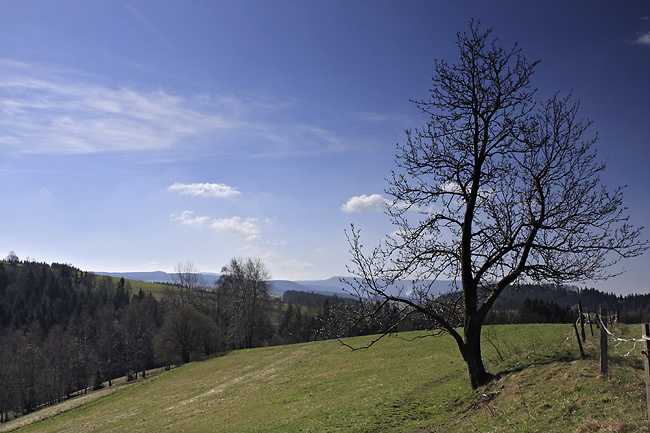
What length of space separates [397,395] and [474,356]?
5435 mm

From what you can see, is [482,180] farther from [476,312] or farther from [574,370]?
[574,370]

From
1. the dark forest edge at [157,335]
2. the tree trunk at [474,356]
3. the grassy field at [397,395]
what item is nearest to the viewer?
the grassy field at [397,395]

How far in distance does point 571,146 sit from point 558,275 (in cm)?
453

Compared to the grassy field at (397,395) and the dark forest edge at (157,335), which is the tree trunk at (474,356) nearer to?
the grassy field at (397,395)

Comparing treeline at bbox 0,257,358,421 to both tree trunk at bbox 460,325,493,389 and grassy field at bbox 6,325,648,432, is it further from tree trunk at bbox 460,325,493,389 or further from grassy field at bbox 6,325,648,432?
tree trunk at bbox 460,325,493,389

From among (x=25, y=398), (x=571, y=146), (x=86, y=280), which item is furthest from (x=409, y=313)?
(x=86, y=280)

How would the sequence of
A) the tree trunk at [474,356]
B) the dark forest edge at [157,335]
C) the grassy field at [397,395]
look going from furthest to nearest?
the dark forest edge at [157,335] < the tree trunk at [474,356] < the grassy field at [397,395]

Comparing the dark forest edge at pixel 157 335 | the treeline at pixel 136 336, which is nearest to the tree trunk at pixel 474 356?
the dark forest edge at pixel 157 335

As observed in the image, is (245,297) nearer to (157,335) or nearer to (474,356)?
(157,335)

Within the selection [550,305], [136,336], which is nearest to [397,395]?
[550,305]

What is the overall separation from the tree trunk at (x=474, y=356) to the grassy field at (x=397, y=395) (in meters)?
0.66

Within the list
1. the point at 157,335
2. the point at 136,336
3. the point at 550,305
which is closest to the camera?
the point at 157,335

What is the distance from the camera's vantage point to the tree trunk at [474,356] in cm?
1316

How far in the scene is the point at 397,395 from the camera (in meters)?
17.0
